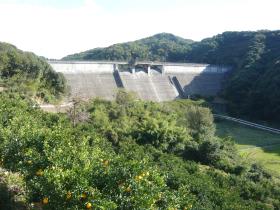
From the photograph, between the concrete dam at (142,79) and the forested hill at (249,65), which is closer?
the concrete dam at (142,79)

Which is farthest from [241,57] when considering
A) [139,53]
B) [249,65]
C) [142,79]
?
→ [142,79]

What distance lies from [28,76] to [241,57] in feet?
174

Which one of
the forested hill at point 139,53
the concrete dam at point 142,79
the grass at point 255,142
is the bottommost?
the grass at point 255,142

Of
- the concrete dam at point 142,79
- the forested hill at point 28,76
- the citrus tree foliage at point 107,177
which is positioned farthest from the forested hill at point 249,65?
the citrus tree foliage at point 107,177

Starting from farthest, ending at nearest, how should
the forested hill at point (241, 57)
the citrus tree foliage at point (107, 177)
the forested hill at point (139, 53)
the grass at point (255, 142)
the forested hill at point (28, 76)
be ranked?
the forested hill at point (139, 53) → the forested hill at point (241, 57) → the forested hill at point (28, 76) → the grass at point (255, 142) → the citrus tree foliage at point (107, 177)

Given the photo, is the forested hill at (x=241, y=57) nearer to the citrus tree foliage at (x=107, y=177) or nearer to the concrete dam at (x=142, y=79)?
the concrete dam at (x=142, y=79)

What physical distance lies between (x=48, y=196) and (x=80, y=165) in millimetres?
1765

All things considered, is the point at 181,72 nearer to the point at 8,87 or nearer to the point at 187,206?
the point at 8,87

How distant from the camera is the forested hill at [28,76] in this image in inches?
1811

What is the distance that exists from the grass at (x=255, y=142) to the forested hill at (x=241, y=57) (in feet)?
29.9

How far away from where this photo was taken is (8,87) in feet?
148

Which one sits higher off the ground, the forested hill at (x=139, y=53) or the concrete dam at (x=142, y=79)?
the forested hill at (x=139, y=53)

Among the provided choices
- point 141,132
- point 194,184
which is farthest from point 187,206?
point 141,132

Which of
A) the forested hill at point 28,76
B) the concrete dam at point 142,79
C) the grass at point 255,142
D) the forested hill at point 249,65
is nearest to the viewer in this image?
the grass at point 255,142
